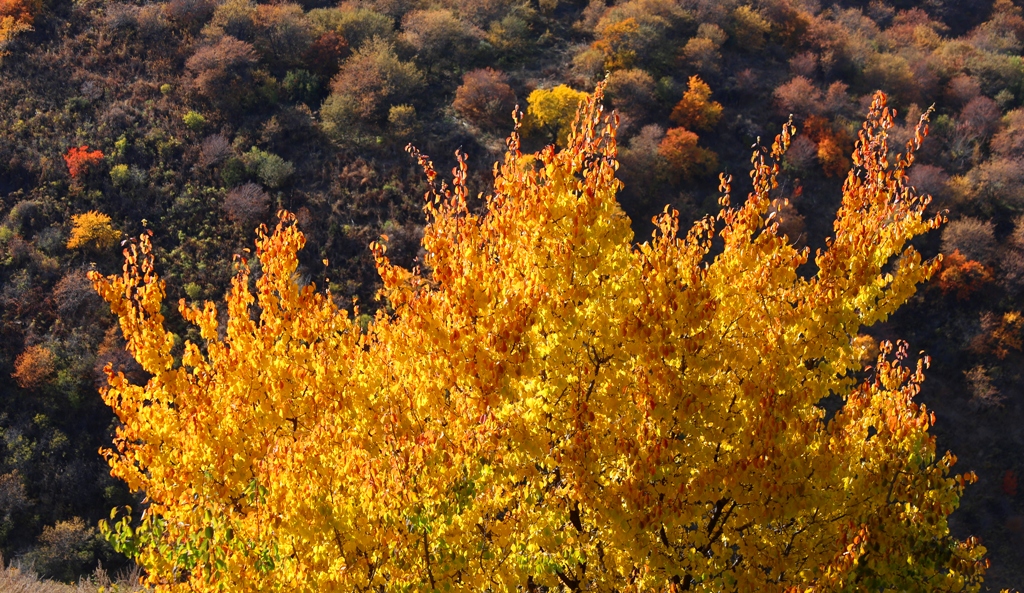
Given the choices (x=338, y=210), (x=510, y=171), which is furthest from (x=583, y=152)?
(x=338, y=210)

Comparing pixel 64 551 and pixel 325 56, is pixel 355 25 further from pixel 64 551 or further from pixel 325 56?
pixel 64 551

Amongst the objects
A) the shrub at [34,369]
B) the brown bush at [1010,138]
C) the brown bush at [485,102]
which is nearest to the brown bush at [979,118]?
the brown bush at [1010,138]

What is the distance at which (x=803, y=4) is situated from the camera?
48.4 m

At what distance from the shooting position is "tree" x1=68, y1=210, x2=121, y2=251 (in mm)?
28906

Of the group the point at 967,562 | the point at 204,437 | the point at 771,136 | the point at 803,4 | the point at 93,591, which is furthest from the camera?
the point at 803,4

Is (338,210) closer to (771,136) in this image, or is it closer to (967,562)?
(771,136)

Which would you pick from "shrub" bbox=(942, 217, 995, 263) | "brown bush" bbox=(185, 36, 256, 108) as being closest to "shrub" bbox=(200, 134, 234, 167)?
"brown bush" bbox=(185, 36, 256, 108)

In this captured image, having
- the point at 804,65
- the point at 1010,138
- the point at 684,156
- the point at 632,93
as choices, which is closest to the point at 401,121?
the point at 632,93

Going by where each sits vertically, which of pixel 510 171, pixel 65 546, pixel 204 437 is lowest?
pixel 65 546

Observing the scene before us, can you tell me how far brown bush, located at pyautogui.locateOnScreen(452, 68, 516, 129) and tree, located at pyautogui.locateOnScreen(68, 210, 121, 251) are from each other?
1577 cm

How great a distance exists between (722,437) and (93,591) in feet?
42.7

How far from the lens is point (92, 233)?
2908 centimetres

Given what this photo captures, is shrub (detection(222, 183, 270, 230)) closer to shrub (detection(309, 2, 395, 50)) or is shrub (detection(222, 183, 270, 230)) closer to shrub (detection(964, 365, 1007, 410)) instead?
shrub (detection(309, 2, 395, 50))

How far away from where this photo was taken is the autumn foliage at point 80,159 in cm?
3116
